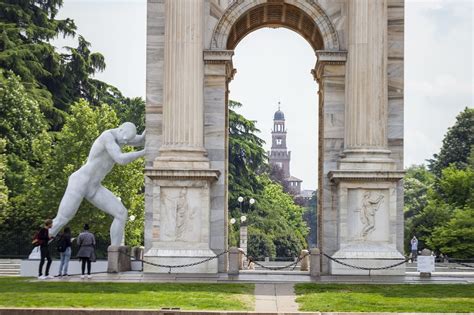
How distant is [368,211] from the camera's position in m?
41.7

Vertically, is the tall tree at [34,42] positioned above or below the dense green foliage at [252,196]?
above

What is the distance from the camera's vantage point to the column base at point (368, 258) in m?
41.4

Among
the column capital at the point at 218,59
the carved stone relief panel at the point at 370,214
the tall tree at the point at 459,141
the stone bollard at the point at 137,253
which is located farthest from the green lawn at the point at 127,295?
the tall tree at the point at 459,141

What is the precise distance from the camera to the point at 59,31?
9212cm

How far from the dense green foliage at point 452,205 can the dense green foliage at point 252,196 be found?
1363 centimetres

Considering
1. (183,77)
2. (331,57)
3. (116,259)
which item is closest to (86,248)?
(116,259)

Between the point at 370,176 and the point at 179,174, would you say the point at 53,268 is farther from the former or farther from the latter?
the point at 370,176

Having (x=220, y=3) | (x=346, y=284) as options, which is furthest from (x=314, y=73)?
(x=346, y=284)

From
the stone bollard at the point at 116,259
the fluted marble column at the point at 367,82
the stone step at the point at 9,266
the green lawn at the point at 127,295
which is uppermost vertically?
the fluted marble column at the point at 367,82

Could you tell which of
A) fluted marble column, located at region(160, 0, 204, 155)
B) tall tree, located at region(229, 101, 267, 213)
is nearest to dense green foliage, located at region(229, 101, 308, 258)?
tall tree, located at region(229, 101, 267, 213)

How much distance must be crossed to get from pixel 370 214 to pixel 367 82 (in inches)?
185

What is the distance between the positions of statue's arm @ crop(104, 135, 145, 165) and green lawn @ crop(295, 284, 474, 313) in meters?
8.89

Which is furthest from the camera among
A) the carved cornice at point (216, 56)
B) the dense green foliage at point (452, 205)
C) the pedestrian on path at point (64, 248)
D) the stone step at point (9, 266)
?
the dense green foliage at point (452, 205)

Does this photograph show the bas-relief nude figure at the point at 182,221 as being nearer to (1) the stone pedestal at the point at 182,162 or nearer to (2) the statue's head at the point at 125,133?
(1) the stone pedestal at the point at 182,162
